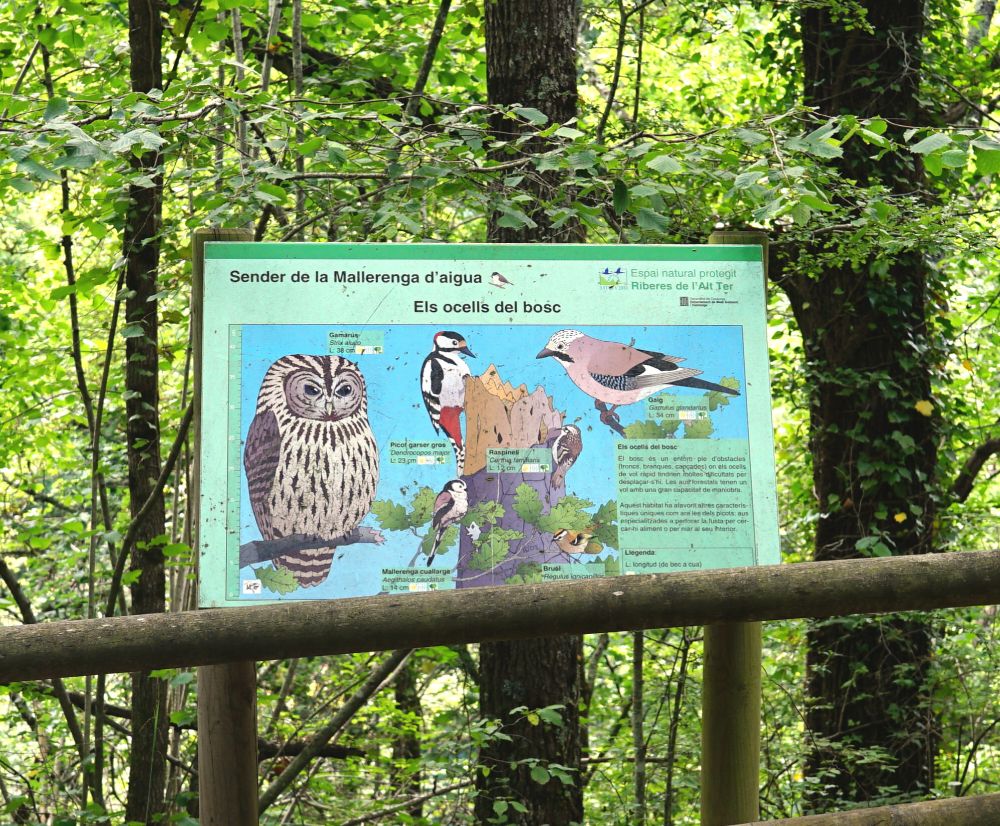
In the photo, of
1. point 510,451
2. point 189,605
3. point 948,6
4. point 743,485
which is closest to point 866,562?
point 743,485

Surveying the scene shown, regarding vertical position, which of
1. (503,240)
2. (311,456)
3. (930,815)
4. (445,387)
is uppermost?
(503,240)

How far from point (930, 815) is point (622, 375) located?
0.93 metres

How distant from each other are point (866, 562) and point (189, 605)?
2350 mm

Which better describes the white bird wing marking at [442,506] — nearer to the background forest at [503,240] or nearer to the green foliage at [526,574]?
the green foliage at [526,574]

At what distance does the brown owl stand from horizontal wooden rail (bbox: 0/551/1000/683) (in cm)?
34

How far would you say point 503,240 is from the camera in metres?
3.62

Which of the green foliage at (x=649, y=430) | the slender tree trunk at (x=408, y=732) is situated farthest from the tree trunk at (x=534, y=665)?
the green foliage at (x=649, y=430)

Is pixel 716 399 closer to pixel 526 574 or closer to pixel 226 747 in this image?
pixel 526 574

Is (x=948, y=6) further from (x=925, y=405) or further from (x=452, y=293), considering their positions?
(x=452, y=293)

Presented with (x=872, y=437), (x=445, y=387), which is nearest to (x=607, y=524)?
(x=445, y=387)

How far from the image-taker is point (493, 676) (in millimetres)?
3637

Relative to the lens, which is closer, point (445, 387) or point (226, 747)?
point (226, 747)

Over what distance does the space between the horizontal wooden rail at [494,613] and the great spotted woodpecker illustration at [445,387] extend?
457 millimetres

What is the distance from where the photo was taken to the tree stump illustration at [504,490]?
6.48 ft
